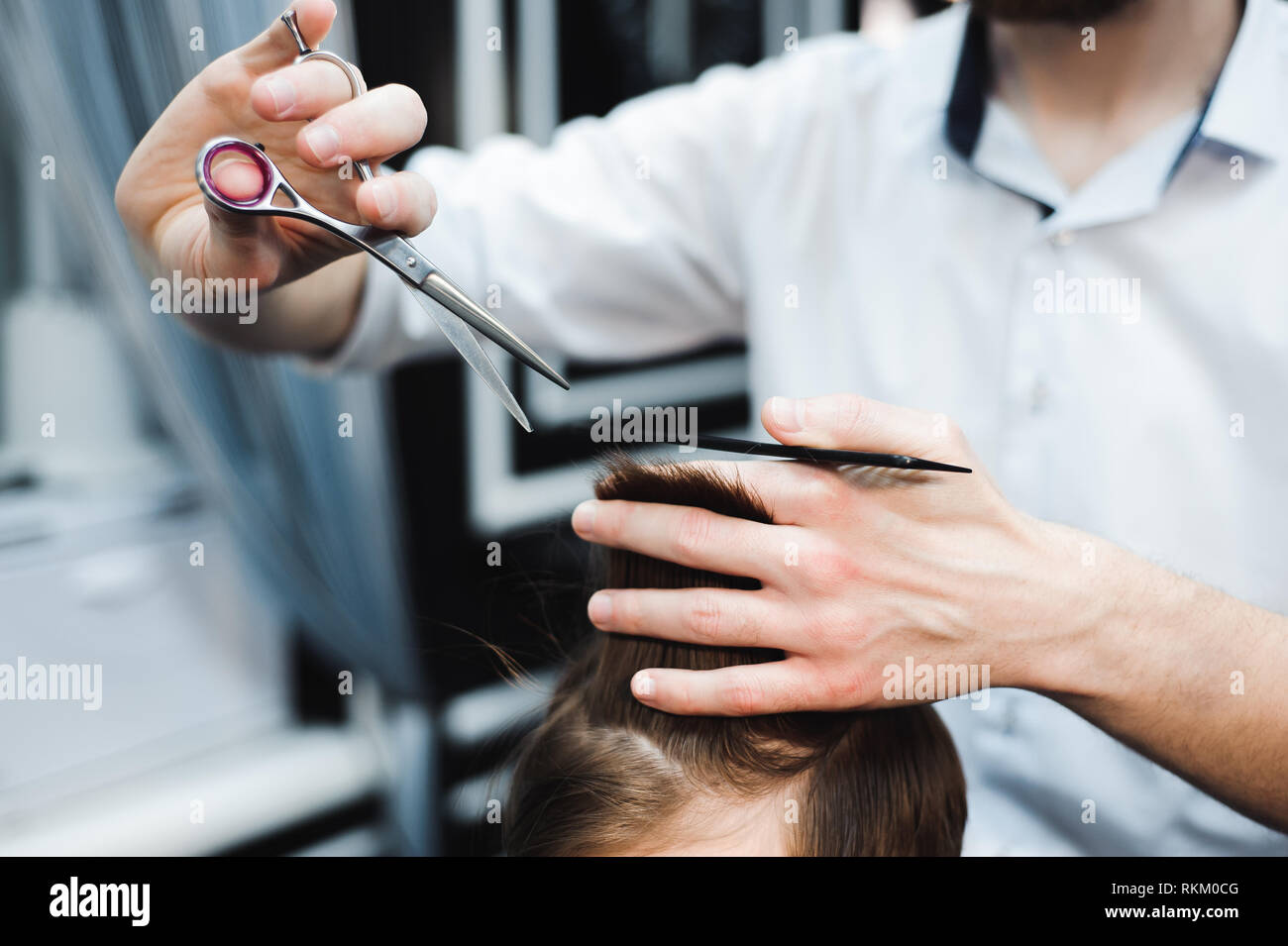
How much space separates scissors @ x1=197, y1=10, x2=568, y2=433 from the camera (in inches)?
19.3

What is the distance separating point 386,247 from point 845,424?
1.01ft

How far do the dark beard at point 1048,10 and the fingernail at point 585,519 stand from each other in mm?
635

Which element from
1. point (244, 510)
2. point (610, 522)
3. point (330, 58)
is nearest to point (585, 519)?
point (610, 522)

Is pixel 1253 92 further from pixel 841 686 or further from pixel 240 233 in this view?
pixel 240 233

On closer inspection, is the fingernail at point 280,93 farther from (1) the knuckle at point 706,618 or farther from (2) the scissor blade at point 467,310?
(1) the knuckle at point 706,618

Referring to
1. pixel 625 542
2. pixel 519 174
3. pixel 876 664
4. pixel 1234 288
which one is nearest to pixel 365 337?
pixel 519 174

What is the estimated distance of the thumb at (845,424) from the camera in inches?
22.0

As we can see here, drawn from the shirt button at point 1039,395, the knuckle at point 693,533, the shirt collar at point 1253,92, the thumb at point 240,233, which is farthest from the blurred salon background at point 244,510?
the shirt collar at point 1253,92

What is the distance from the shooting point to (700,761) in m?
0.66

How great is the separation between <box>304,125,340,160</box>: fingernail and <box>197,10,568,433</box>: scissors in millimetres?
26

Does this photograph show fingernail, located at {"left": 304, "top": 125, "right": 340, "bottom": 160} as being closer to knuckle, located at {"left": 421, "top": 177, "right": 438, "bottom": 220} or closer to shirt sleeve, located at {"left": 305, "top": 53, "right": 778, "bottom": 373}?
knuckle, located at {"left": 421, "top": 177, "right": 438, "bottom": 220}
